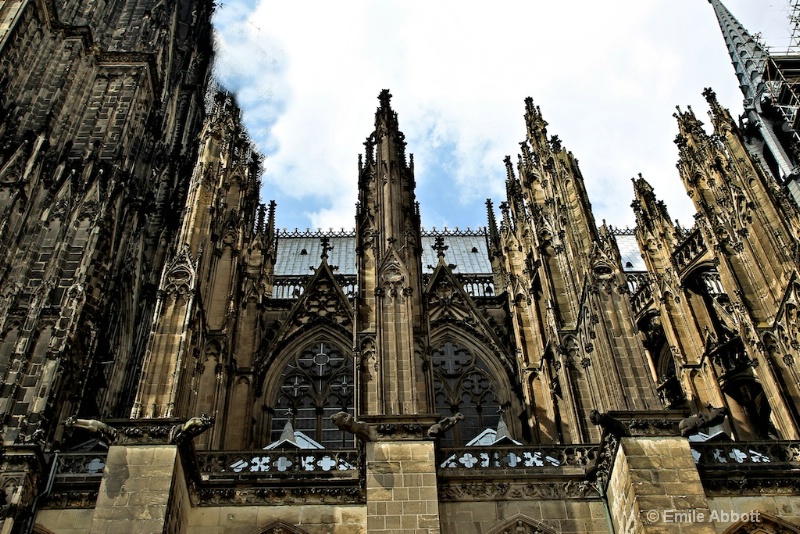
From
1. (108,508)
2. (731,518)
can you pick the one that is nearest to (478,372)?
(731,518)

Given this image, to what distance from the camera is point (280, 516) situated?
13.9 meters

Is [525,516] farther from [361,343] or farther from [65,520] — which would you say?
[65,520]

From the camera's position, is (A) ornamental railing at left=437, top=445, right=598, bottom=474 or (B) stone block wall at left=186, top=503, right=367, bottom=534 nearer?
(B) stone block wall at left=186, top=503, right=367, bottom=534

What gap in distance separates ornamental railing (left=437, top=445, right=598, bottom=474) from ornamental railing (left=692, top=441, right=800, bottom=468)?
1.99 metres

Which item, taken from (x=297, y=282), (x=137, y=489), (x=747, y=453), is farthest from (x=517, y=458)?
(x=297, y=282)

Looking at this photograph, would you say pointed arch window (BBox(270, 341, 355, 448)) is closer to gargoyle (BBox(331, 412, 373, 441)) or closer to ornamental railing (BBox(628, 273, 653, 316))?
gargoyle (BBox(331, 412, 373, 441))

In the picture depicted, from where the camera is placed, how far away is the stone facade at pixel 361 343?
1369 centimetres

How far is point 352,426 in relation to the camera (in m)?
13.3

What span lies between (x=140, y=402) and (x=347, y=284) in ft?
42.0

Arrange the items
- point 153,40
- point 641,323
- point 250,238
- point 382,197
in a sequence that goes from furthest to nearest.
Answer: point 153,40
point 641,323
point 250,238
point 382,197

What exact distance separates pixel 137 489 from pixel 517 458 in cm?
661

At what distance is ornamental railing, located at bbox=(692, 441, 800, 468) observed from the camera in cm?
1462

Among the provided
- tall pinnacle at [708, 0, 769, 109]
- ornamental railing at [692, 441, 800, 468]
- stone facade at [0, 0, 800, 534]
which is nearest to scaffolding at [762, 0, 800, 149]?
tall pinnacle at [708, 0, 769, 109]

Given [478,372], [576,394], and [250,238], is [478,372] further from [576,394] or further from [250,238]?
[250,238]
